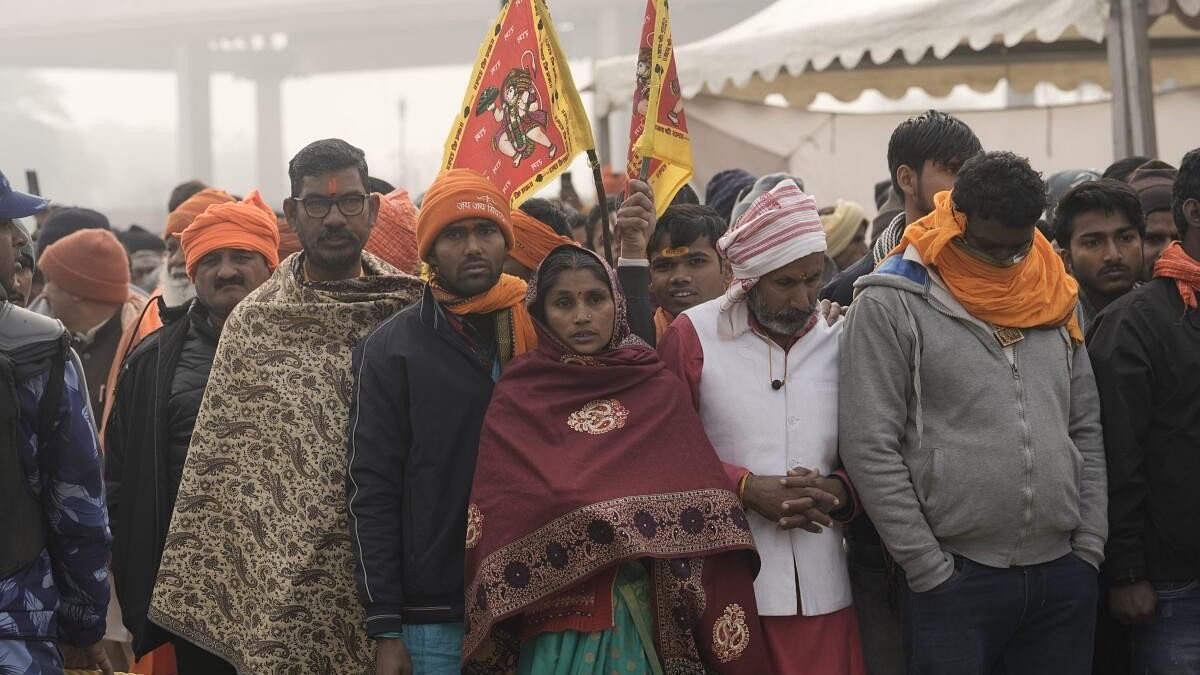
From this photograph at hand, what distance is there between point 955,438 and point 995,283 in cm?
45

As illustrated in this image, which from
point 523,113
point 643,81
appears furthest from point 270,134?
point 643,81

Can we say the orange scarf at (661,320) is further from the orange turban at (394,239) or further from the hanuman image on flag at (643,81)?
the orange turban at (394,239)

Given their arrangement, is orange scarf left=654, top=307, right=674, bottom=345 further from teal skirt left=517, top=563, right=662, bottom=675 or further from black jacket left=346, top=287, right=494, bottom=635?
teal skirt left=517, top=563, right=662, bottom=675

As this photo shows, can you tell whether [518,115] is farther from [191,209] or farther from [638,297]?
[191,209]

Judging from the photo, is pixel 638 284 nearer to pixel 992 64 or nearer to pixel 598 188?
pixel 598 188

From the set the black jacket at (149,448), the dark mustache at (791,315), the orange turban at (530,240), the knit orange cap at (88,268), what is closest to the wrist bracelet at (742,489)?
the dark mustache at (791,315)

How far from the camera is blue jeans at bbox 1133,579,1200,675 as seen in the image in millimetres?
4387

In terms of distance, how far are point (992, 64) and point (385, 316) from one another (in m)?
7.95

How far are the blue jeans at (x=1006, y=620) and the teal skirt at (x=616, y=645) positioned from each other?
76 centimetres

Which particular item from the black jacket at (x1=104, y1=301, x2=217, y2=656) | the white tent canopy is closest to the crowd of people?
the black jacket at (x1=104, y1=301, x2=217, y2=656)

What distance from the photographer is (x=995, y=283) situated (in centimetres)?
424

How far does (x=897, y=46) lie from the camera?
9.36m

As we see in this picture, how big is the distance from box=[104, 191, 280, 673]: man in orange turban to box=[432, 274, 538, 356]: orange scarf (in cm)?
106

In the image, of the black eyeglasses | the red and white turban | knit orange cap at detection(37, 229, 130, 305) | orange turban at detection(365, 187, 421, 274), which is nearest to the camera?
the red and white turban
